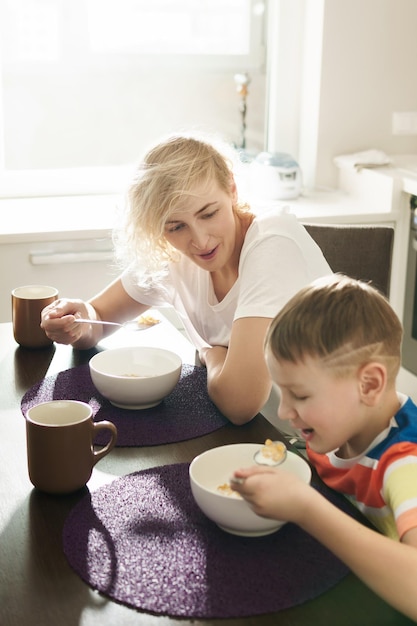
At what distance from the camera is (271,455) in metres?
1.08

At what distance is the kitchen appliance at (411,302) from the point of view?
3018mm

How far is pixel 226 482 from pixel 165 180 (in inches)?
25.1

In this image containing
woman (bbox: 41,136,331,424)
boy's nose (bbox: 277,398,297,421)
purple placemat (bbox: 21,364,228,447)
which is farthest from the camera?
woman (bbox: 41,136,331,424)

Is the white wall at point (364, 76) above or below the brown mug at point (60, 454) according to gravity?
above

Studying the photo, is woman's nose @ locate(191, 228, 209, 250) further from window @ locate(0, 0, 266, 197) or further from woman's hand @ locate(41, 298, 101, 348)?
window @ locate(0, 0, 266, 197)

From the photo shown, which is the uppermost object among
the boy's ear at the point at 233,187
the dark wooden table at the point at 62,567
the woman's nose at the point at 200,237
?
the boy's ear at the point at 233,187

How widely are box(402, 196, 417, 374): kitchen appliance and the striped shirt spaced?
199cm

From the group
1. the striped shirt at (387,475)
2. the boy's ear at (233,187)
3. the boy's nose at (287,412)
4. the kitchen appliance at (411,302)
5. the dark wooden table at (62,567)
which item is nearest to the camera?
the dark wooden table at (62,567)

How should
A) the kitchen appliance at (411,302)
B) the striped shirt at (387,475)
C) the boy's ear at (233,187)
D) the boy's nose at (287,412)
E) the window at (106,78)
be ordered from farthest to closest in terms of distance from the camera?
the window at (106,78)
the kitchen appliance at (411,302)
the boy's ear at (233,187)
the boy's nose at (287,412)
the striped shirt at (387,475)

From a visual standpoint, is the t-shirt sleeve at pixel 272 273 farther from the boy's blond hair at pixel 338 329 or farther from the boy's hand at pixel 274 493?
the boy's hand at pixel 274 493

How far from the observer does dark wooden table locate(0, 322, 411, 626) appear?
83cm

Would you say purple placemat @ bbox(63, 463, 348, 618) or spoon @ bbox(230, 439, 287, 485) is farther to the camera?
spoon @ bbox(230, 439, 287, 485)

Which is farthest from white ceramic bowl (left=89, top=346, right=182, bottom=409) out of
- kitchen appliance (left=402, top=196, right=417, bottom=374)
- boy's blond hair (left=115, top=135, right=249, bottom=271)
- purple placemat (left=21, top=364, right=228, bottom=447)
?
kitchen appliance (left=402, top=196, right=417, bottom=374)

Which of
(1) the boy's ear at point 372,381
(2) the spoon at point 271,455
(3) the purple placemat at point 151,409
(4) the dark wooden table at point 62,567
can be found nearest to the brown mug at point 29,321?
(3) the purple placemat at point 151,409
